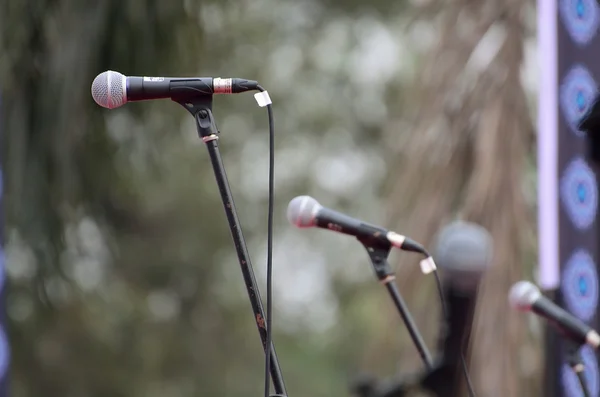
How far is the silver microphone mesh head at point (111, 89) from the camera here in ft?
6.95

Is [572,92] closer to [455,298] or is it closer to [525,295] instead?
[525,295]

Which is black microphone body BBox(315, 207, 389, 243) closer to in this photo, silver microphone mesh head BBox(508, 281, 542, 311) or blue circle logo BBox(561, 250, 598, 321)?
silver microphone mesh head BBox(508, 281, 542, 311)

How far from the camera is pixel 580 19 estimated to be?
466 centimetres

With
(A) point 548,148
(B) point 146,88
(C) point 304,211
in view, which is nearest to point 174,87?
(B) point 146,88

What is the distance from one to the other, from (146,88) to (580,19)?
3078mm

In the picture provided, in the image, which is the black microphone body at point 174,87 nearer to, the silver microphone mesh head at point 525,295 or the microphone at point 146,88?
the microphone at point 146,88

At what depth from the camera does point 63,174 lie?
515 cm

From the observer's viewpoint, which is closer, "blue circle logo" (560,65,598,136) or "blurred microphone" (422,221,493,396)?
"blurred microphone" (422,221,493,396)

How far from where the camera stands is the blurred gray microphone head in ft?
5.65

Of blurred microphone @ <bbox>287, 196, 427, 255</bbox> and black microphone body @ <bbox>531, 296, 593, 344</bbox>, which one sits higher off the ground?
blurred microphone @ <bbox>287, 196, 427, 255</bbox>

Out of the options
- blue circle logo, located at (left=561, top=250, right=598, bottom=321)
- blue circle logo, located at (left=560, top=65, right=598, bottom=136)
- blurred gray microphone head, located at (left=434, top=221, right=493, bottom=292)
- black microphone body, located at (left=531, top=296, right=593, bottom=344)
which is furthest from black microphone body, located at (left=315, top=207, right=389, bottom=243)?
blue circle logo, located at (left=560, top=65, right=598, bottom=136)

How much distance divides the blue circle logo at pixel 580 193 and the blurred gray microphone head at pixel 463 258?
2950 millimetres

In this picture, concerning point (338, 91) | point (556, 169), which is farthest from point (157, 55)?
point (338, 91)

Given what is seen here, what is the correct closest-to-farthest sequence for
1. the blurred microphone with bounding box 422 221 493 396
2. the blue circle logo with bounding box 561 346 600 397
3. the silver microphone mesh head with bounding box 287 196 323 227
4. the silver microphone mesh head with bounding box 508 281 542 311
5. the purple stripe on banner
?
the blurred microphone with bounding box 422 221 493 396 → the silver microphone mesh head with bounding box 287 196 323 227 → the silver microphone mesh head with bounding box 508 281 542 311 → the blue circle logo with bounding box 561 346 600 397 → the purple stripe on banner
